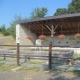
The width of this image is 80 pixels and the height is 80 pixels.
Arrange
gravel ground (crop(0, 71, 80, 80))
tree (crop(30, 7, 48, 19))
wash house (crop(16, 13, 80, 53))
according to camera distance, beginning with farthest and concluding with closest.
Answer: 1. tree (crop(30, 7, 48, 19))
2. wash house (crop(16, 13, 80, 53))
3. gravel ground (crop(0, 71, 80, 80))

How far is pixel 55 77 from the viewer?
20.3 ft

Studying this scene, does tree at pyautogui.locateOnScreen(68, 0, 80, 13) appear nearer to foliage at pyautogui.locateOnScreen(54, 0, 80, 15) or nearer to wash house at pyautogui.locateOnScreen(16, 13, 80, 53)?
foliage at pyautogui.locateOnScreen(54, 0, 80, 15)

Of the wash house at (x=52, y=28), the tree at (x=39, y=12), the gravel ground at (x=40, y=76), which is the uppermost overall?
the tree at (x=39, y=12)

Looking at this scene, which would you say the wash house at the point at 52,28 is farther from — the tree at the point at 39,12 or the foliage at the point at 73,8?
the foliage at the point at 73,8

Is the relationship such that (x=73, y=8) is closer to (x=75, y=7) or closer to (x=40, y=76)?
(x=75, y=7)

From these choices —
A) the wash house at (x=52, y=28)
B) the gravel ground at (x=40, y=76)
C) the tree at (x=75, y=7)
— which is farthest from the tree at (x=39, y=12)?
the gravel ground at (x=40, y=76)

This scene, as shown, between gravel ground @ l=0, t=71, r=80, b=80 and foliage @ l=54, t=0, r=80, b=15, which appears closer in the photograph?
gravel ground @ l=0, t=71, r=80, b=80

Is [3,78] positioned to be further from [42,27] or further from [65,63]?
[42,27]

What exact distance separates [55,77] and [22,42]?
1221 centimetres

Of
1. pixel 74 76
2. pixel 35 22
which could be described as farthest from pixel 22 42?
pixel 74 76

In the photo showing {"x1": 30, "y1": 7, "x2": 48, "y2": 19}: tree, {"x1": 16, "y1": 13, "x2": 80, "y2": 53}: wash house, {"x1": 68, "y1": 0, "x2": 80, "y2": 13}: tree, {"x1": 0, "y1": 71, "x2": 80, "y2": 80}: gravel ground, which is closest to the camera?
{"x1": 0, "y1": 71, "x2": 80, "y2": 80}: gravel ground

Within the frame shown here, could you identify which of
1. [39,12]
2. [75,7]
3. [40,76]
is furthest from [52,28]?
[75,7]

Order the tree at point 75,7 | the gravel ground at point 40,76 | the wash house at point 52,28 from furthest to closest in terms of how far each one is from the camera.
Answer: the tree at point 75,7, the wash house at point 52,28, the gravel ground at point 40,76

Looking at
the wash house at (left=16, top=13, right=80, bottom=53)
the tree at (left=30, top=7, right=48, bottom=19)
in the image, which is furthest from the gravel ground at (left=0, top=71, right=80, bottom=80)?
the tree at (left=30, top=7, right=48, bottom=19)
